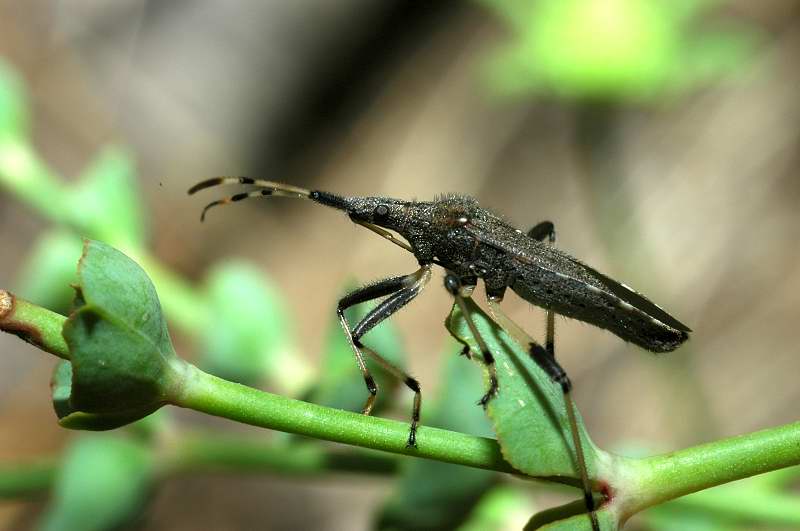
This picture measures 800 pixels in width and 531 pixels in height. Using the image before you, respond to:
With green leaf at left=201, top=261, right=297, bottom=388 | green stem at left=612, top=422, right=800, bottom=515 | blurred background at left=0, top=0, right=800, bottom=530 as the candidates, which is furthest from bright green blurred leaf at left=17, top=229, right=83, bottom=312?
blurred background at left=0, top=0, right=800, bottom=530

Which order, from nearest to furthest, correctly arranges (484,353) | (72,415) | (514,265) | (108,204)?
(72,415), (484,353), (514,265), (108,204)

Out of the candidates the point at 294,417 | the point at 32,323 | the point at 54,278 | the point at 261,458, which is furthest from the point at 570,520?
the point at 54,278

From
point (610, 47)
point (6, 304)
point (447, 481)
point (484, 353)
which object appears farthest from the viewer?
point (610, 47)

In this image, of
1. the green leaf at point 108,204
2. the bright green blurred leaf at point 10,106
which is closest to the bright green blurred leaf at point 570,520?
the green leaf at point 108,204

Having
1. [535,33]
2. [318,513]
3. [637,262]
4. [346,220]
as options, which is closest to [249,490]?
[318,513]

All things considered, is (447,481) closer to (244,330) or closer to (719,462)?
(719,462)

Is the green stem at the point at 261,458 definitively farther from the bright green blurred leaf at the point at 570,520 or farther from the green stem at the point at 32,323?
the green stem at the point at 32,323
